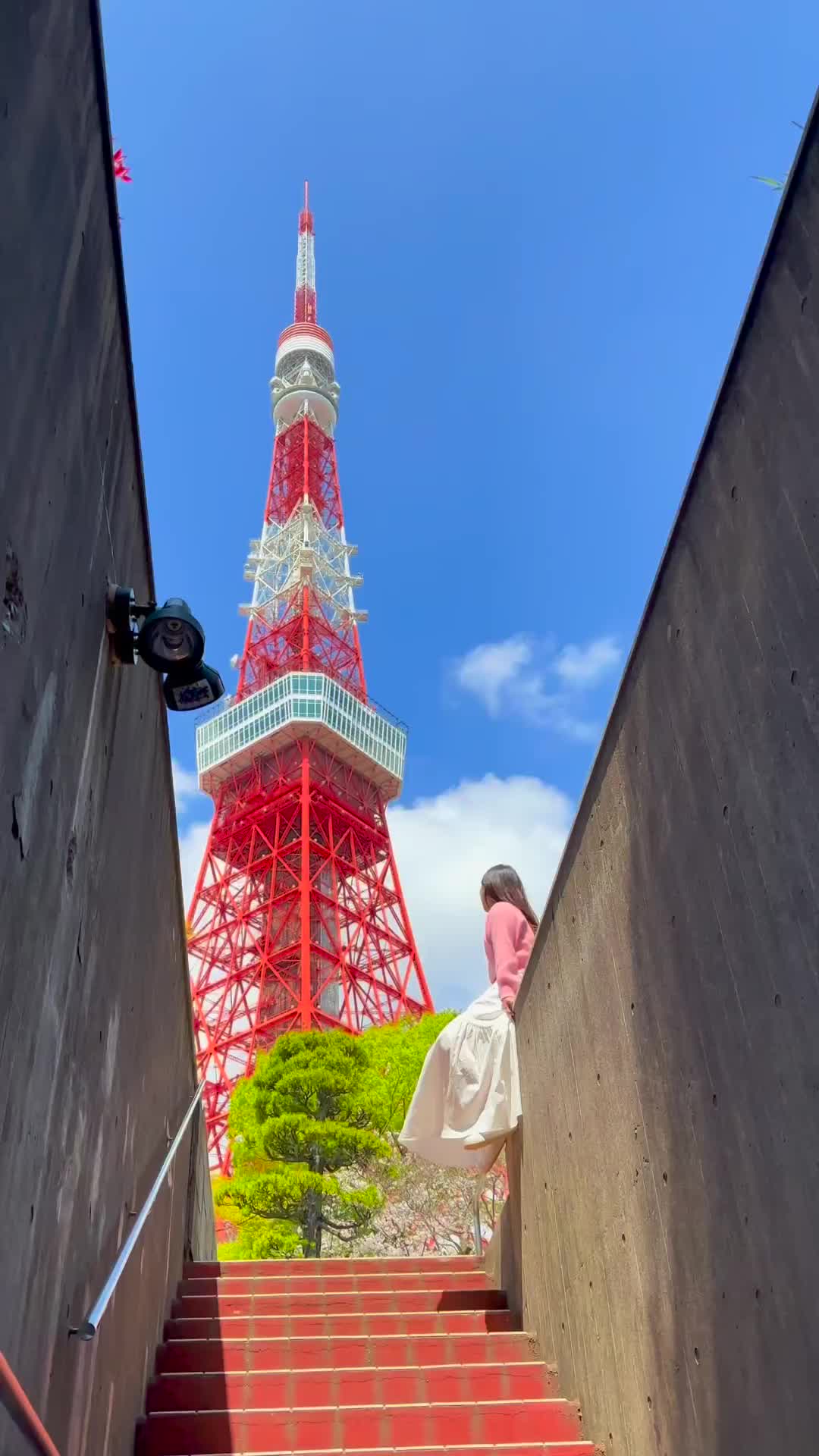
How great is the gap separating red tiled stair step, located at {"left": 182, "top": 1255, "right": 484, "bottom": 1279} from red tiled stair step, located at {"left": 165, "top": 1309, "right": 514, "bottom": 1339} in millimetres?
618

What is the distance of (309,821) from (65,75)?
2621cm

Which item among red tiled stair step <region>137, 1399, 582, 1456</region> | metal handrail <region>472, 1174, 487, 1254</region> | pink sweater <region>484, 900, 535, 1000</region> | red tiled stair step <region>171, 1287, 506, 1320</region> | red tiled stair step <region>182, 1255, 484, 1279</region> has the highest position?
pink sweater <region>484, 900, 535, 1000</region>

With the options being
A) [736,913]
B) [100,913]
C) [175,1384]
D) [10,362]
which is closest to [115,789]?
[100,913]

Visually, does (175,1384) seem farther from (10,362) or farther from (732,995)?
(10,362)

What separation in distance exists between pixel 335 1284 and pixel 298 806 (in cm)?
2443

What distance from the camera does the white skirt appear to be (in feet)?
13.2

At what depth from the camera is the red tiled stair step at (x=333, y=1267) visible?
14.7 ft

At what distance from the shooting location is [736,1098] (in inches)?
73.9

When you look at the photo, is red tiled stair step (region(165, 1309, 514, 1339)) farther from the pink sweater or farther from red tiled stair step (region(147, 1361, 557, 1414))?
the pink sweater

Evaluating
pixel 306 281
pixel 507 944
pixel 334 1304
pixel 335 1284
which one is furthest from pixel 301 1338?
pixel 306 281

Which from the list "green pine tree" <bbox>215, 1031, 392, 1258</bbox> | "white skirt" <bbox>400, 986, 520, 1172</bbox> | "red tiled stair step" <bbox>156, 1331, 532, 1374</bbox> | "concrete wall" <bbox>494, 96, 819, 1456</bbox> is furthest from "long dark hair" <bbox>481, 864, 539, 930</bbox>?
"green pine tree" <bbox>215, 1031, 392, 1258</bbox>

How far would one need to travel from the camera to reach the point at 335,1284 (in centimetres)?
412

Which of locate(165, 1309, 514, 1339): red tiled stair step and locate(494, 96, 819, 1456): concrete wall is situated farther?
locate(165, 1309, 514, 1339): red tiled stair step

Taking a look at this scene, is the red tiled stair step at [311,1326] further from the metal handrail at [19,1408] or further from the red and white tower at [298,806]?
the red and white tower at [298,806]
